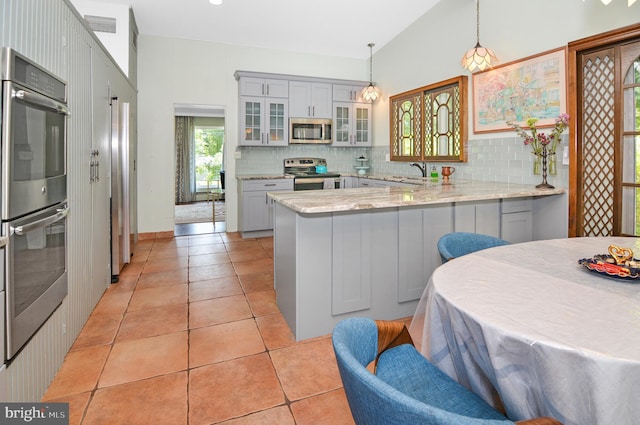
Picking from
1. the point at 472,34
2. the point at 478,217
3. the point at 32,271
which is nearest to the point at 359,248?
the point at 478,217

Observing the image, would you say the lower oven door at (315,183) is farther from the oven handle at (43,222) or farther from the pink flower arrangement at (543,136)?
the oven handle at (43,222)

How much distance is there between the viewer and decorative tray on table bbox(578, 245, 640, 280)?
123 centimetres

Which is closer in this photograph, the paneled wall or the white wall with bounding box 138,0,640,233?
the paneled wall

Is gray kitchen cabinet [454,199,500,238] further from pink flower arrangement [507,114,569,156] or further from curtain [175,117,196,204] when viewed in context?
curtain [175,117,196,204]

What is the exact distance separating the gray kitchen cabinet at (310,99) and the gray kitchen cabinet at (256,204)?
1210 millimetres

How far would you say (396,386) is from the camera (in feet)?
3.62

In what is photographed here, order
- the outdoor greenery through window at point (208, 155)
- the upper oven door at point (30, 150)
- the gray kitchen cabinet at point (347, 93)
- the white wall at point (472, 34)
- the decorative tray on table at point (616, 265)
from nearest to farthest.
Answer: the decorative tray on table at point (616, 265)
the upper oven door at point (30, 150)
the white wall at point (472, 34)
the gray kitchen cabinet at point (347, 93)
the outdoor greenery through window at point (208, 155)

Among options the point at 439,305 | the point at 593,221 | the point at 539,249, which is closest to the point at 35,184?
the point at 439,305

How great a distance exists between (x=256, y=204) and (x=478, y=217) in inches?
133

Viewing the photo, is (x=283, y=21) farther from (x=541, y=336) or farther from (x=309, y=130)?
(x=541, y=336)

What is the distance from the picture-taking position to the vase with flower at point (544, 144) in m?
3.23

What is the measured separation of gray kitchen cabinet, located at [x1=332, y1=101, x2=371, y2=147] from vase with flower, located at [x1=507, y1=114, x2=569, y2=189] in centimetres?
311

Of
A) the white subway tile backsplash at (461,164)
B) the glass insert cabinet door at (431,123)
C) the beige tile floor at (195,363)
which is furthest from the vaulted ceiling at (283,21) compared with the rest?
the beige tile floor at (195,363)

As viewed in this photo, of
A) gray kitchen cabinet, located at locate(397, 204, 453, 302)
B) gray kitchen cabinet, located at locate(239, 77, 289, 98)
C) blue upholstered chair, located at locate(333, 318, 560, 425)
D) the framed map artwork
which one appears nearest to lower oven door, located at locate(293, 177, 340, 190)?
gray kitchen cabinet, located at locate(239, 77, 289, 98)
